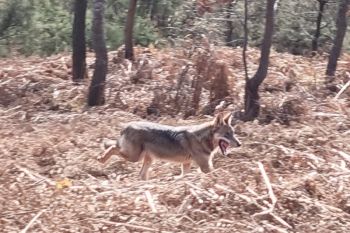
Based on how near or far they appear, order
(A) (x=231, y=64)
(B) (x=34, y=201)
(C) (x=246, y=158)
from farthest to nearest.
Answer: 1. (A) (x=231, y=64)
2. (C) (x=246, y=158)
3. (B) (x=34, y=201)

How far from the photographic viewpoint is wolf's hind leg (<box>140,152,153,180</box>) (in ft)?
30.8

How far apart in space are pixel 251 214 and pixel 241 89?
747cm

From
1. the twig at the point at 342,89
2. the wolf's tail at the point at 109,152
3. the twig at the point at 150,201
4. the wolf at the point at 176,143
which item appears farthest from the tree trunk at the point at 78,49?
the twig at the point at 150,201

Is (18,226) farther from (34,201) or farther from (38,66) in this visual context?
(38,66)

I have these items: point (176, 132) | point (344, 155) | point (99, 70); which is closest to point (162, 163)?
point (176, 132)

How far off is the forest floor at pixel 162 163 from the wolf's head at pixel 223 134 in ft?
0.77

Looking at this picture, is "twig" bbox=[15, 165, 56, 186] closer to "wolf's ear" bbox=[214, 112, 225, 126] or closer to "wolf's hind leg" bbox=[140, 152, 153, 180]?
"wolf's hind leg" bbox=[140, 152, 153, 180]

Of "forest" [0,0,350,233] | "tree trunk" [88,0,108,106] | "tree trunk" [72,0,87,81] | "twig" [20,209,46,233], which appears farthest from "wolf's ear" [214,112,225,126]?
"tree trunk" [72,0,87,81]

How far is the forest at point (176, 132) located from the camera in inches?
294

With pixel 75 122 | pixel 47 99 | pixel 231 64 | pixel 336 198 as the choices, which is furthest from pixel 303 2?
pixel 336 198

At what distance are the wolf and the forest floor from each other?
0.22 m

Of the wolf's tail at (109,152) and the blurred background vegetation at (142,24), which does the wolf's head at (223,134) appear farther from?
the blurred background vegetation at (142,24)

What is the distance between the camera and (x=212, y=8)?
1515 cm

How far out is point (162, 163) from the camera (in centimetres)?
1052
